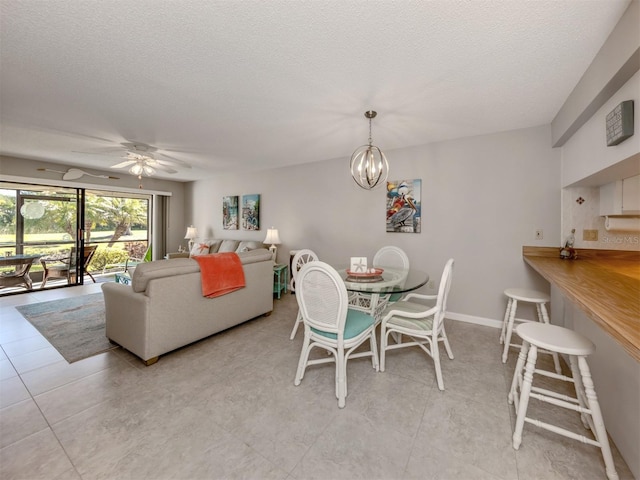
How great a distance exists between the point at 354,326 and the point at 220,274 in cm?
154

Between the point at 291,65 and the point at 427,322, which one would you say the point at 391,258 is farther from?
the point at 291,65

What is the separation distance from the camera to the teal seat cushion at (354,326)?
1866 mm

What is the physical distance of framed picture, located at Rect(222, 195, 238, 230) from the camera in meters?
5.72

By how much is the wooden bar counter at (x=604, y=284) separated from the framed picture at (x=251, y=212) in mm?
4382

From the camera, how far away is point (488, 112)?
255 centimetres

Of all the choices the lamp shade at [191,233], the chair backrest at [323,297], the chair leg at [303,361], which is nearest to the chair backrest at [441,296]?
the chair backrest at [323,297]

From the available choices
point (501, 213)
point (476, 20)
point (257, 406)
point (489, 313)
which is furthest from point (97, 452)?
point (501, 213)

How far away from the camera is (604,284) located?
159cm

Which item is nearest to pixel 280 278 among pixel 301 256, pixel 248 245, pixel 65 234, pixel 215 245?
pixel 248 245

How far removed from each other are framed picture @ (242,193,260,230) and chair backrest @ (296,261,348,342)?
147 inches

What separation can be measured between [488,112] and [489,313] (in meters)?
2.25

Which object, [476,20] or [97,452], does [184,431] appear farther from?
[476,20]

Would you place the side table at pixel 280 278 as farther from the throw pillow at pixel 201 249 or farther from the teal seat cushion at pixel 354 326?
the teal seat cushion at pixel 354 326

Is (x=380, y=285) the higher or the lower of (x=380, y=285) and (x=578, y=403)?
the higher
